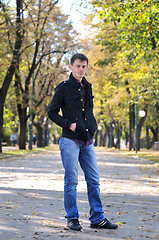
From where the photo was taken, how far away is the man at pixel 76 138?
19.3ft

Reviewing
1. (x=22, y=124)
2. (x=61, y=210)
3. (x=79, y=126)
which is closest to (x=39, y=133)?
(x=22, y=124)

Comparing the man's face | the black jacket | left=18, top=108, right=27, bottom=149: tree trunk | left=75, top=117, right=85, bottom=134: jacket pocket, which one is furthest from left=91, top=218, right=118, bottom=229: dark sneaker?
left=18, top=108, right=27, bottom=149: tree trunk

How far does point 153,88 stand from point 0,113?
8862 millimetres

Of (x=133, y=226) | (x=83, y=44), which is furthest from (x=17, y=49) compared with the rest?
(x=133, y=226)

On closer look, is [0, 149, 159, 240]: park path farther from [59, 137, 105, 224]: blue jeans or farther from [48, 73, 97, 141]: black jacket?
[48, 73, 97, 141]: black jacket

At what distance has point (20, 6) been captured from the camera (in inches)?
1043

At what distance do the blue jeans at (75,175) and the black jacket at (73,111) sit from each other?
A: 0.15 m

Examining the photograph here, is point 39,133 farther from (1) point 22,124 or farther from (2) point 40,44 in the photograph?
(2) point 40,44

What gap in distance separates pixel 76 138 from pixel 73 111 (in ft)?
1.10

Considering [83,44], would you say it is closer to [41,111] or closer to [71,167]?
[41,111]

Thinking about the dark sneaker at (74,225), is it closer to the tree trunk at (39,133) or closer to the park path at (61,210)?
the park path at (61,210)

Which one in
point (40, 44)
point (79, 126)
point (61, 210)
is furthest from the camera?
point (40, 44)

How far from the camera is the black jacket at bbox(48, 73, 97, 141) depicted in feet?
19.3

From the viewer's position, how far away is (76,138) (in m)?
5.89
